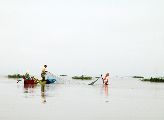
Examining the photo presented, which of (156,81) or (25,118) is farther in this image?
(156,81)

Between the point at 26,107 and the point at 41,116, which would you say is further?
the point at 26,107

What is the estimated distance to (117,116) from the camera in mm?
16625

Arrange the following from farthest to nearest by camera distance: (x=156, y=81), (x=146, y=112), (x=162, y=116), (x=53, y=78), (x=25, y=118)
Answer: (x=156, y=81) < (x=53, y=78) < (x=146, y=112) < (x=162, y=116) < (x=25, y=118)

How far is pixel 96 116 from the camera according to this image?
53.2 feet

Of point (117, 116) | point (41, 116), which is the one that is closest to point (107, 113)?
point (117, 116)

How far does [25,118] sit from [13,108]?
3.37m

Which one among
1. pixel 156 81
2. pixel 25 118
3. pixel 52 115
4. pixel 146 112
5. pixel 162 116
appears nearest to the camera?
pixel 25 118

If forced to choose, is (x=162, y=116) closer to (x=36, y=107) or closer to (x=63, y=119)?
(x=63, y=119)

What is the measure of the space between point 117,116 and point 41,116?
134 inches

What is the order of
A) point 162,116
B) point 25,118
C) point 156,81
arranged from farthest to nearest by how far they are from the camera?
point 156,81, point 162,116, point 25,118

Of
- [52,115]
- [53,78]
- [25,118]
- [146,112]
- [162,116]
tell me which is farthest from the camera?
[53,78]

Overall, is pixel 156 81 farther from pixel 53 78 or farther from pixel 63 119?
pixel 63 119

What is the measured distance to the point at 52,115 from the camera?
15.8 meters

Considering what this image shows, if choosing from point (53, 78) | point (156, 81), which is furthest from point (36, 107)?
point (156, 81)
